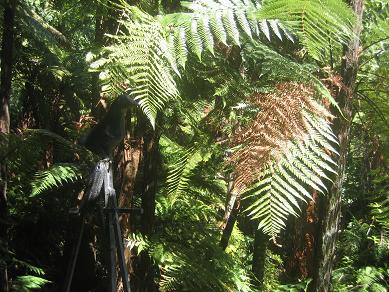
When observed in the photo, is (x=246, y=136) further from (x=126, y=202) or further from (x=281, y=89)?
(x=126, y=202)

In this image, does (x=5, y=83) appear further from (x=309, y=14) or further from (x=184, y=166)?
(x=309, y=14)

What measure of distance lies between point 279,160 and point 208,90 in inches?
39.2

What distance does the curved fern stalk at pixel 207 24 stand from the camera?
741mm

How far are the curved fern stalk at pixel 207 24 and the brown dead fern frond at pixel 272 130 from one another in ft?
0.60

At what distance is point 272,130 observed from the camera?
0.85 meters

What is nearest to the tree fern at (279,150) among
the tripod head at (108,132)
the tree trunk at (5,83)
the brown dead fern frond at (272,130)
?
the brown dead fern frond at (272,130)

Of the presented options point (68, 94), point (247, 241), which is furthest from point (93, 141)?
point (247, 241)

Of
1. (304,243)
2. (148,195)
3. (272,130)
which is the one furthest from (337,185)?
(148,195)

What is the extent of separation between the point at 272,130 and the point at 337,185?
51cm

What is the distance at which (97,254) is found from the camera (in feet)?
8.75

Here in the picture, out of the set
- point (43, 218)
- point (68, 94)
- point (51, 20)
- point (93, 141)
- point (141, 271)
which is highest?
point (51, 20)

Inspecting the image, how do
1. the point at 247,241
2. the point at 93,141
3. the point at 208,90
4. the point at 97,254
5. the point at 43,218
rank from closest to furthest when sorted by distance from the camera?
1. the point at 93,141
2. the point at 208,90
3. the point at 97,254
4. the point at 43,218
5. the point at 247,241

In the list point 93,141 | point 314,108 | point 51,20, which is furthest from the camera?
point 51,20

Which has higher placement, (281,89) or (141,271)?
(281,89)
